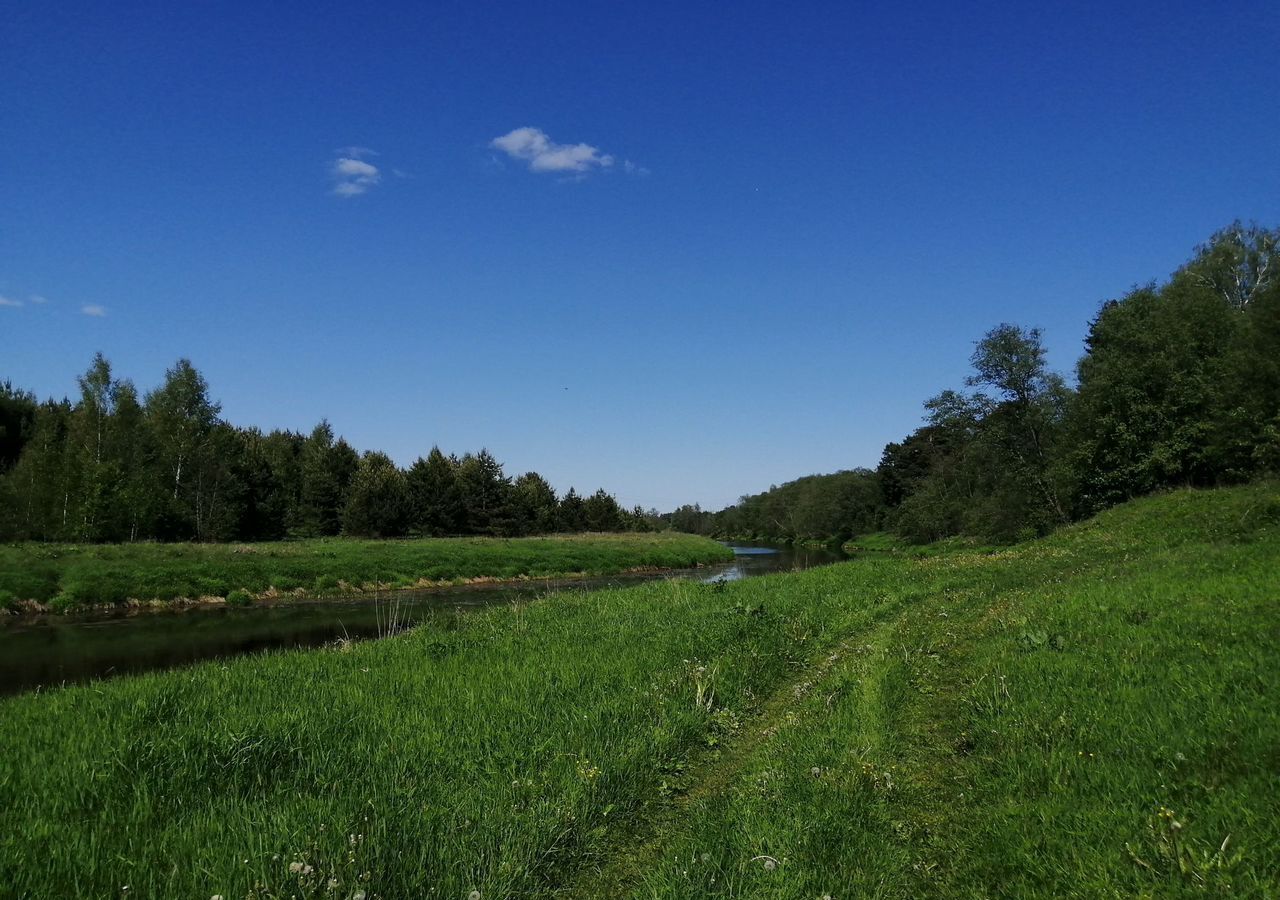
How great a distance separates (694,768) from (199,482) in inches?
2496

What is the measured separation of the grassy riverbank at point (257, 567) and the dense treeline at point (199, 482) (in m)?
8.27

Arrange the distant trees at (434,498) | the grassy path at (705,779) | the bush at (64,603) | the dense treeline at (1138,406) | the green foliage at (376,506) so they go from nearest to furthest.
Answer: the grassy path at (705,779)
the bush at (64,603)
the dense treeline at (1138,406)
the green foliage at (376,506)
the distant trees at (434,498)

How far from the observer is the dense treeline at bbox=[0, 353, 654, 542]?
44750 mm

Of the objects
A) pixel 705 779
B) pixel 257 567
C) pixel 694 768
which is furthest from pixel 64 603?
pixel 705 779

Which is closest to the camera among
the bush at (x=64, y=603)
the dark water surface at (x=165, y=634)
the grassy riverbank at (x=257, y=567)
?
the dark water surface at (x=165, y=634)

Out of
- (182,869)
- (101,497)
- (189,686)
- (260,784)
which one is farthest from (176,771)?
(101,497)

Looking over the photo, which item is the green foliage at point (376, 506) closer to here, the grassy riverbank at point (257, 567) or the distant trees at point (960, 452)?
the distant trees at point (960, 452)

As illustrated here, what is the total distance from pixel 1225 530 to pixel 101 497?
57829 millimetres

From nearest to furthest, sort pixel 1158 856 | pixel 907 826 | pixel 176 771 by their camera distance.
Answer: pixel 1158 856 → pixel 907 826 → pixel 176 771

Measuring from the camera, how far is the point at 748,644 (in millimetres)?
12219

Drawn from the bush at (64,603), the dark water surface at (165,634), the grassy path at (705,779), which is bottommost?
the dark water surface at (165,634)

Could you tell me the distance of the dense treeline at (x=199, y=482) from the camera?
44.8 meters

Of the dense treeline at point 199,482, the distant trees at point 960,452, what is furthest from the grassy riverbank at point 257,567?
the distant trees at point 960,452

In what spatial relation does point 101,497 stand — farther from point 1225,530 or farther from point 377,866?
point 1225,530
